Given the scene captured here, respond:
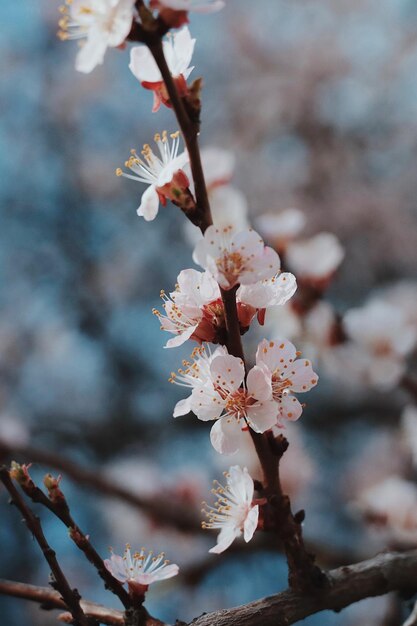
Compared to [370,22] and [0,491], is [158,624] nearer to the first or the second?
[0,491]

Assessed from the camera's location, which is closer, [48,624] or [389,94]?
[48,624]

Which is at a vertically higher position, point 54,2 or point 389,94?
point 54,2

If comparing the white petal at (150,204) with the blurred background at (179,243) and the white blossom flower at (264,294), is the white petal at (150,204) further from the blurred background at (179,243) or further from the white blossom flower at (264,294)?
the blurred background at (179,243)

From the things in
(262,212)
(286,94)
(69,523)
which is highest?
(286,94)

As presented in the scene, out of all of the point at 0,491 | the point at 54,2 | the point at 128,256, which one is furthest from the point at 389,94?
the point at 0,491

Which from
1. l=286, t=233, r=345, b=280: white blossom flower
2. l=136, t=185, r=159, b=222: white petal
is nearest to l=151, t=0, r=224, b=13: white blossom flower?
l=136, t=185, r=159, b=222: white petal

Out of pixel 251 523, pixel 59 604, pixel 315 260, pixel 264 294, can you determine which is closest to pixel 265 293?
pixel 264 294

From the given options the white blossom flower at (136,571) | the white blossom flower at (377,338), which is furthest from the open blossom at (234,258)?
the white blossom flower at (377,338)

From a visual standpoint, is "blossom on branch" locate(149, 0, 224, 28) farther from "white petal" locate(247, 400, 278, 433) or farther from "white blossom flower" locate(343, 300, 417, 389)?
"white blossom flower" locate(343, 300, 417, 389)
